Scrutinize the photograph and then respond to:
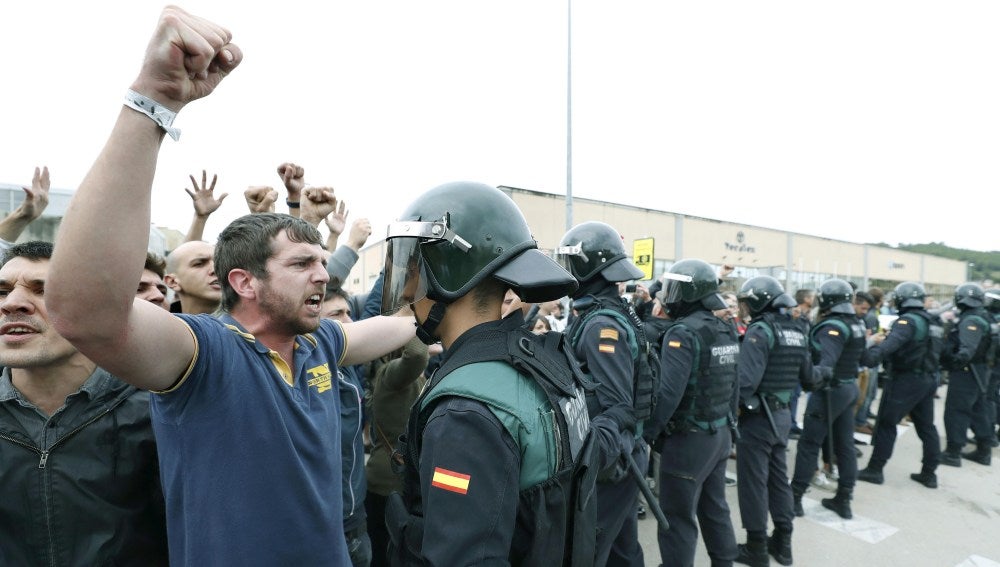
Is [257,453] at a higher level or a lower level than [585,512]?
higher

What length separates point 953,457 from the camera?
741 centimetres

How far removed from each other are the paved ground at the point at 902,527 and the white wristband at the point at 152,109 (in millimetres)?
4929

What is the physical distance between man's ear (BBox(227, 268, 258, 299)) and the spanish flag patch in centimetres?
111

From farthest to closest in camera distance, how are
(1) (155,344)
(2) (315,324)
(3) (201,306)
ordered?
(3) (201,306), (2) (315,324), (1) (155,344)

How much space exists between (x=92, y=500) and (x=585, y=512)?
1.63 m

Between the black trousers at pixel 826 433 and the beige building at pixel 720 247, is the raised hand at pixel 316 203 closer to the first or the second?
the black trousers at pixel 826 433

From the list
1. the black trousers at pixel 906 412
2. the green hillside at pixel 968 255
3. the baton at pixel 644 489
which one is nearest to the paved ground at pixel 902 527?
the black trousers at pixel 906 412

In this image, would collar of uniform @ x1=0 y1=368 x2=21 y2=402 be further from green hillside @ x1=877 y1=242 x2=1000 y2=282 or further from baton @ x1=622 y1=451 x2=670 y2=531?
green hillside @ x1=877 y1=242 x2=1000 y2=282

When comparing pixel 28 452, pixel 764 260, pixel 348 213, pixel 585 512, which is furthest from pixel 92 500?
pixel 764 260

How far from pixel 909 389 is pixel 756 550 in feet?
12.8

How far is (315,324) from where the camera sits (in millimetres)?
1999

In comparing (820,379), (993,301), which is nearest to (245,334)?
(820,379)

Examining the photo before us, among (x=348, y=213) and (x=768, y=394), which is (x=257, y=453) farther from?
(x=768, y=394)

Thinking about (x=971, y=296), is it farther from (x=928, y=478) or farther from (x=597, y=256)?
(x=597, y=256)
